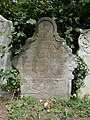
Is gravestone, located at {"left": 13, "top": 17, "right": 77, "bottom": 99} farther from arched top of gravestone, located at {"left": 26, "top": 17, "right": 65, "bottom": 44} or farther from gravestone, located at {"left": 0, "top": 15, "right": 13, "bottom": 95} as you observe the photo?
gravestone, located at {"left": 0, "top": 15, "right": 13, "bottom": 95}

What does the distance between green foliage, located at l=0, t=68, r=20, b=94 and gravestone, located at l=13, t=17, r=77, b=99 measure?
9 centimetres

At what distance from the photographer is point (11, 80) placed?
5027 millimetres

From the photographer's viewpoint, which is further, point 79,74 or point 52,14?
point 52,14

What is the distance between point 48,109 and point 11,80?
0.93 m

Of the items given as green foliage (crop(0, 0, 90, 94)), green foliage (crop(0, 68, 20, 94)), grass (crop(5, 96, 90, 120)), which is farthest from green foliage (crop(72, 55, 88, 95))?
green foliage (crop(0, 68, 20, 94))

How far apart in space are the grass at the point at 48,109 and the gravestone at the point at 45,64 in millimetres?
198

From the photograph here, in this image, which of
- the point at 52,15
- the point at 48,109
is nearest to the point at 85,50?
the point at 52,15

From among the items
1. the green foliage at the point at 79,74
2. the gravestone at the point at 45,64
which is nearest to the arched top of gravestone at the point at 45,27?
the gravestone at the point at 45,64

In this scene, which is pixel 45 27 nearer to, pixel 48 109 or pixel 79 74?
pixel 79 74

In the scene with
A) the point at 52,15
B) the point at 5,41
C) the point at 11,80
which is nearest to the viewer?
the point at 11,80

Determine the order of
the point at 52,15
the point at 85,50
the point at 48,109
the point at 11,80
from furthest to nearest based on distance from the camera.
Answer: the point at 52,15
the point at 85,50
the point at 11,80
the point at 48,109

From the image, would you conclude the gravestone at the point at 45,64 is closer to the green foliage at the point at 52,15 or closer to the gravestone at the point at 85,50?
the gravestone at the point at 85,50

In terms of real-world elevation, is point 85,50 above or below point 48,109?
above

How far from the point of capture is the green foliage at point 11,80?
493cm
